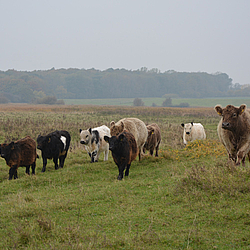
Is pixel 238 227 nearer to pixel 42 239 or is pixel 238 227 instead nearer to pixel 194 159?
pixel 42 239

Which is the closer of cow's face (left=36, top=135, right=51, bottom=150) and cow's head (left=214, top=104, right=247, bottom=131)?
cow's head (left=214, top=104, right=247, bottom=131)

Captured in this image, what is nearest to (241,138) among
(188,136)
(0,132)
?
(188,136)

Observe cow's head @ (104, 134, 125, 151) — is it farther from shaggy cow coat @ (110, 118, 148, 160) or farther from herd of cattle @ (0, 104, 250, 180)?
shaggy cow coat @ (110, 118, 148, 160)

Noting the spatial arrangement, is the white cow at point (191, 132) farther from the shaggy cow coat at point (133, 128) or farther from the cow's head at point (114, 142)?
the cow's head at point (114, 142)

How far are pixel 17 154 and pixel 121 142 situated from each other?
3849 millimetres

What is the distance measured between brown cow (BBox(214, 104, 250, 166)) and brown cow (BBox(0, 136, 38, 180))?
7015mm

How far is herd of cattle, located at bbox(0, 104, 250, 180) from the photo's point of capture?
8.41 m

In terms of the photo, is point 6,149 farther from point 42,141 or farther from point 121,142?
point 121,142

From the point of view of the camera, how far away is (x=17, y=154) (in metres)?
10.3

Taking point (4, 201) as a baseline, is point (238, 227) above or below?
above

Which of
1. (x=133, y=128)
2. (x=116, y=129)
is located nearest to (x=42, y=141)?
(x=116, y=129)

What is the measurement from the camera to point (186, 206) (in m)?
6.38

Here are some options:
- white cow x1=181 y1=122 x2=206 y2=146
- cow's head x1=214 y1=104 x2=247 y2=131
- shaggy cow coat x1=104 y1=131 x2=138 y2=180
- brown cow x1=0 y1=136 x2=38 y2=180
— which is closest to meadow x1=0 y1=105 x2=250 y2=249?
shaggy cow coat x1=104 y1=131 x2=138 y2=180

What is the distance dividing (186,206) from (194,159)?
6.19 metres
